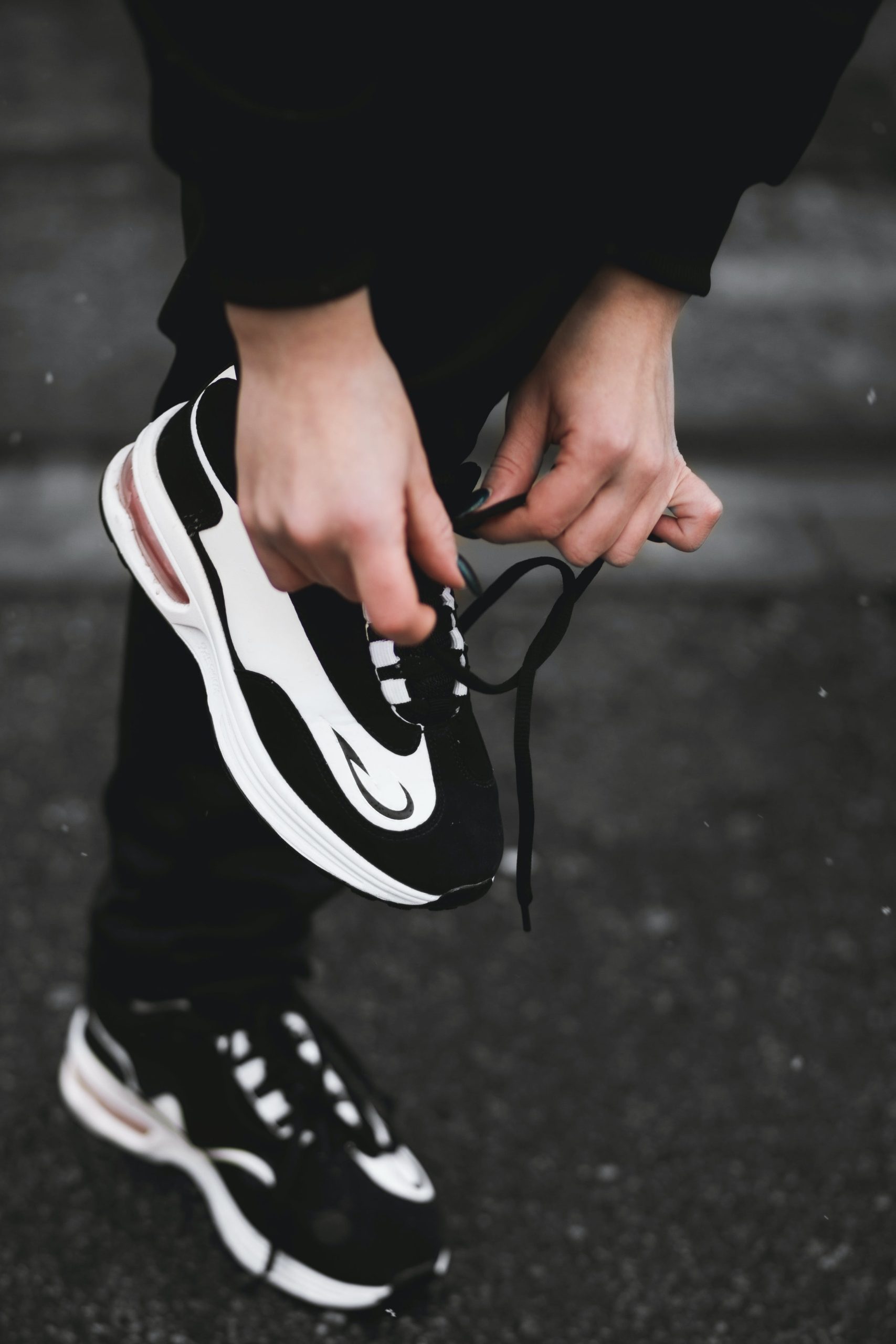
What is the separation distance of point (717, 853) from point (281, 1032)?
80cm

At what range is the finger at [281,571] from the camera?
0.75 m

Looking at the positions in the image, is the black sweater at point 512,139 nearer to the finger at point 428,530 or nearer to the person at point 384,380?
the person at point 384,380

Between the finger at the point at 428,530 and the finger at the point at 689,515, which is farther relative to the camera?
the finger at the point at 689,515

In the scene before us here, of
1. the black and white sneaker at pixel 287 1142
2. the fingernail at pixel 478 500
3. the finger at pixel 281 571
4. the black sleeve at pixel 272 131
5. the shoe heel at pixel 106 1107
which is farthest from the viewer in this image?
the shoe heel at pixel 106 1107

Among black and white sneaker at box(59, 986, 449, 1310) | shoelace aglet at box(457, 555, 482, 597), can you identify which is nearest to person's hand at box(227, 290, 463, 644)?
shoelace aglet at box(457, 555, 482, 597)

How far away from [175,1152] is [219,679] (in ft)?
2.04

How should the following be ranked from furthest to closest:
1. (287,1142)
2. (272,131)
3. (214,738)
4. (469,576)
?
(287,1142) < (214,738) < (469,576) < (272,131)

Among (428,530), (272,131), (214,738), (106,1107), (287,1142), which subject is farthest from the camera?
(106,1107)

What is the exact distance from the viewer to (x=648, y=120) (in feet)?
2.69

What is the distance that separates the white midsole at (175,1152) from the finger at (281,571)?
0.72 m

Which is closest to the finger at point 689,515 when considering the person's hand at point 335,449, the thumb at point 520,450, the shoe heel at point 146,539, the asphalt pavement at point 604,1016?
the thumb at point 520,450

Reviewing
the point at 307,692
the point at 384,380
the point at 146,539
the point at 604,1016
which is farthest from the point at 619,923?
the point at 384,380

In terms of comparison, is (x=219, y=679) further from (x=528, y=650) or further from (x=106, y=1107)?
(x=106, y=1107)

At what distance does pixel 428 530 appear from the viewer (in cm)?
74
